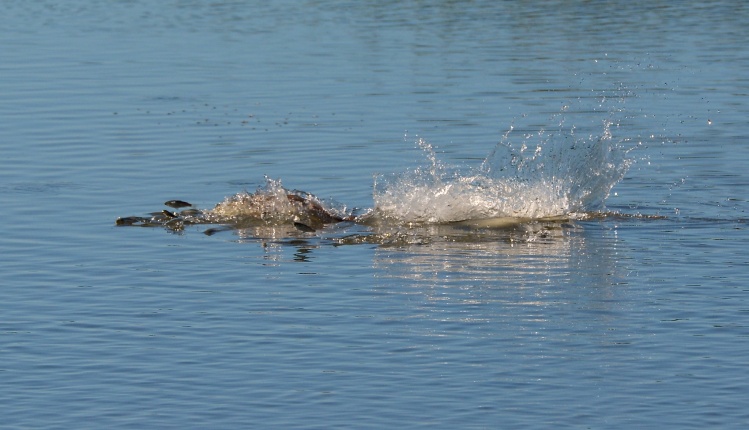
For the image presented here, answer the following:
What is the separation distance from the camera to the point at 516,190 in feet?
55.9

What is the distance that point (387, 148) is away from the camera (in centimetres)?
2067

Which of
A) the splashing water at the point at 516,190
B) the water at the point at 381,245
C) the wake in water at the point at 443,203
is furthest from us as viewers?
the splashing water at the point at 516,190

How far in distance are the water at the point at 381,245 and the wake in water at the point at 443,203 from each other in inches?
1.5

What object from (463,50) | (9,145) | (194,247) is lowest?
(194,247)

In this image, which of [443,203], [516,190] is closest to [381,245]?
[443,203]

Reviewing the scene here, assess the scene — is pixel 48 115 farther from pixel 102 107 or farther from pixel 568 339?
pixel 568 339

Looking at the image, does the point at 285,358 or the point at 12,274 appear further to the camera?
the point at 12,274

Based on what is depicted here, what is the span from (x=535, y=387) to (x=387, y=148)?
10.2 meters

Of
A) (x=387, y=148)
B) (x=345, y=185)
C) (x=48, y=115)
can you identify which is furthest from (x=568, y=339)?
(x=48, y=115)

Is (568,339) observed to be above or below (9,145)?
below

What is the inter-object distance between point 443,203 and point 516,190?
0.82 metres

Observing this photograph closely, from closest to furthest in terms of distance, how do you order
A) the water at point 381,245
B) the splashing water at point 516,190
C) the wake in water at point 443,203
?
the water at point 381,245 → the wake in water at point 443,203 → the splashing water at point 516,190

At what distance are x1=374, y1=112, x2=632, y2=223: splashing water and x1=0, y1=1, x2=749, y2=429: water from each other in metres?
0.03

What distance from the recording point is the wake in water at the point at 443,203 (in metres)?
16.7
